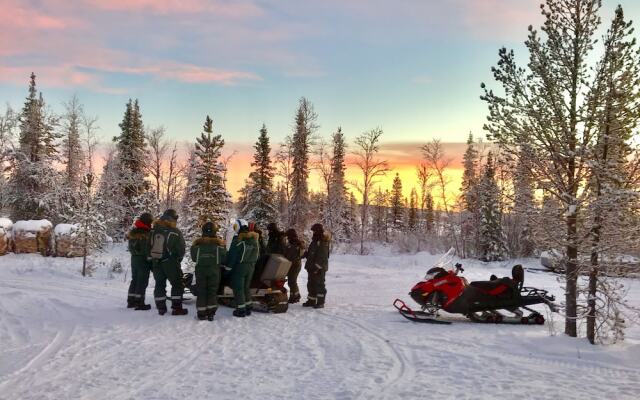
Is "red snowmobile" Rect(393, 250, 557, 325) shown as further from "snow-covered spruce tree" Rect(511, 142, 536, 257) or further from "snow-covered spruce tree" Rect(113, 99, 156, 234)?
"snow-covered spruce tree" Rect(113, 99, 156, 234)

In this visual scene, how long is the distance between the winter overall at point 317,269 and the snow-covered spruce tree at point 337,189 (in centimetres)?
2783

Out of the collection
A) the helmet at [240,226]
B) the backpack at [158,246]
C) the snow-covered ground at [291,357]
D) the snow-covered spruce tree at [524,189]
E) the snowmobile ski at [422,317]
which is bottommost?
the snow-covered ground at [291,357]

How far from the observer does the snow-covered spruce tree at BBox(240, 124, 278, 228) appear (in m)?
34.0

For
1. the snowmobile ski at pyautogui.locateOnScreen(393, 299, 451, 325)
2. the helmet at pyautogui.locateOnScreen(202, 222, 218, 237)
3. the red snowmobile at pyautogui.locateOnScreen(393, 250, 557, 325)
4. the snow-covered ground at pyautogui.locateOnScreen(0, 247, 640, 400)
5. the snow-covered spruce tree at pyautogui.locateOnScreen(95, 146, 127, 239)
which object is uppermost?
the snow-covered spruce tree at pyautogui.locateOnScreen(95, 146, 127, 239)

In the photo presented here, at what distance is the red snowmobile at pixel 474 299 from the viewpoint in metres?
9.80

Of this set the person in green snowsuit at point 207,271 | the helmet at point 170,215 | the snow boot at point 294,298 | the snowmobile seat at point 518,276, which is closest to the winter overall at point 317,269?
the snow boot at point 294,298

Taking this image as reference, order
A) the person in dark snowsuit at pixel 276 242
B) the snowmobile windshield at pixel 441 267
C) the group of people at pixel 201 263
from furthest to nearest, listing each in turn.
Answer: the person in dark snowsuit at pixel 276 242 < the snowmobile windshield at pixel 441 267 < the group of people at pixel 201 263

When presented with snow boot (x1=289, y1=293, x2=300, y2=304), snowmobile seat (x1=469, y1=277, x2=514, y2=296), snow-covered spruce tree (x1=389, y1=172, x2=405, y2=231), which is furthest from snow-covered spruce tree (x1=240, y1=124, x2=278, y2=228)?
snow-covered spruce tree (x1=389, y1=172, x2=405, y2=231)

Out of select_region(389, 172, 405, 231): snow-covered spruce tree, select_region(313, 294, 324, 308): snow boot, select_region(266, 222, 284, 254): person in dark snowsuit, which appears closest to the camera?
select_region(313, 294, 324, 308): snow boot

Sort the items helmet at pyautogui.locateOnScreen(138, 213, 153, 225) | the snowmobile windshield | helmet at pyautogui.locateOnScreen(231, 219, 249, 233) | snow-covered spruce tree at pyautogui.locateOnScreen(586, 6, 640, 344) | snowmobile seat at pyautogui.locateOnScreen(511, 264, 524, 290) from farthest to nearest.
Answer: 1. helmet at pyautogui.locateOnScreen(138, 213, 153, 225)
2. helmet at pyautogui.locateOnScreen(231, 219, 249, 233)
3. the snowmobile windshield
4. snowmobile seat at pyautogui.locateOnScreen(511, 264, 524, 290)
5. snow-covered spruce tree at pyautogui.locateOnScreen(586, 6, 640, 344)

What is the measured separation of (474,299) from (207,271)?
17.2 feet

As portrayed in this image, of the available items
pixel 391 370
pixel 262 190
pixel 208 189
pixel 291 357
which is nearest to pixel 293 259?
pixel 291 357

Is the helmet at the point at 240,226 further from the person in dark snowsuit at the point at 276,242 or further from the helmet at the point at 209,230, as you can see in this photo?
the person in dark snowsuit at the point at 276,242

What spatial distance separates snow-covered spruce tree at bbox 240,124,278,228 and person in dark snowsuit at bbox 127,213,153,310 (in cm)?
2228
